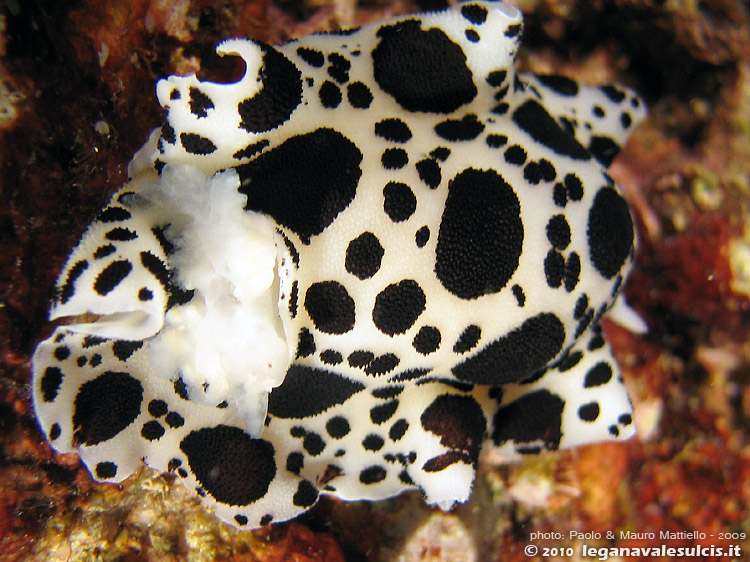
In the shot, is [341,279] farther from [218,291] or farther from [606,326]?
[606,326]

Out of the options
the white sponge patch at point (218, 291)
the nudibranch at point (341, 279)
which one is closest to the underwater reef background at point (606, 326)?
the nudibranch at point (341, 279)

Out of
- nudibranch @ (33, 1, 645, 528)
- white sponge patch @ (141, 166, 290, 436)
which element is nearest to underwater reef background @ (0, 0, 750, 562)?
nudibranch @ (33, 1, 645, 528)

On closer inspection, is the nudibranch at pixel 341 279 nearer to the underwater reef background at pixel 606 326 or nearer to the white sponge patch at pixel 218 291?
the white sponge patch at pixel 218 291

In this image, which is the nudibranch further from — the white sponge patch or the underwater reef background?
the underwater reef background

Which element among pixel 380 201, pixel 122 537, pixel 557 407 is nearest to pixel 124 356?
pixel 122 537

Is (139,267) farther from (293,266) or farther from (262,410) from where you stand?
(262,410)

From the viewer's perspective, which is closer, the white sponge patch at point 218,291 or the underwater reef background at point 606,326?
the white sponge patch at point 218,291

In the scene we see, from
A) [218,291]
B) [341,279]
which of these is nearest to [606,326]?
[341,279]
